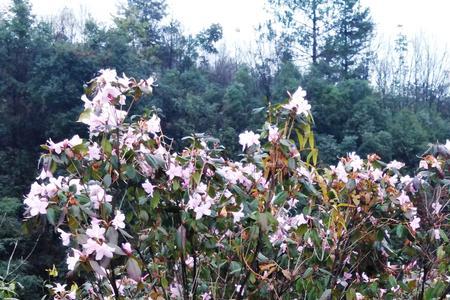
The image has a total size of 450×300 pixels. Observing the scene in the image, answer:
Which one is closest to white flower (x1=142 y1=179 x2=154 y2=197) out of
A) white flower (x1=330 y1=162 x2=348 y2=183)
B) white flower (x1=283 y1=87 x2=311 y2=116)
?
white flower (x1=283 y1=87 x2=311 y2=116)

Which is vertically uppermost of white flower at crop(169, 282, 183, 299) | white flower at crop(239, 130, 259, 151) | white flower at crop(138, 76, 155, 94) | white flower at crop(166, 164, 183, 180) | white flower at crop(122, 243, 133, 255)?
white flower at crop(138, 76, 155, 94)

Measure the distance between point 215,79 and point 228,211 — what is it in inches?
503

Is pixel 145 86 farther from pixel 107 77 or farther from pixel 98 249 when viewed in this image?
pixel 98 249

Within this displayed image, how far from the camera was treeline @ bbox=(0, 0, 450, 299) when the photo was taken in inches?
386

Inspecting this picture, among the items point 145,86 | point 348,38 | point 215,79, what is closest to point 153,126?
point 145,86

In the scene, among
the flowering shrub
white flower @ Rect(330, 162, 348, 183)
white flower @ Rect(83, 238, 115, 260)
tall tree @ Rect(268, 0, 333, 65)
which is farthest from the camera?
tall tree @ Rect(268, 0, 333, 65)

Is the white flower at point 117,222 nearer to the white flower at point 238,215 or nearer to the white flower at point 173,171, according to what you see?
the white flower at point 173,171

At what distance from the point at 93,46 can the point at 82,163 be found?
10.1 meters

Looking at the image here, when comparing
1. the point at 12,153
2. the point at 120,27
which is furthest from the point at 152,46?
the point at 12,153

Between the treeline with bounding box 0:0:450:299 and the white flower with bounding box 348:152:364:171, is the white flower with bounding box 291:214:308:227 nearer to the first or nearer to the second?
the white flower with bounding box 348:152:364:171

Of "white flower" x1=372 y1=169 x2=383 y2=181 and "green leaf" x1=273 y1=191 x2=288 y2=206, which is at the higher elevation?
"white flower" x1=372 y1=169 x2=383 y2=181

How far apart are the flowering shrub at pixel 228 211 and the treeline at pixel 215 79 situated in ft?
18.3

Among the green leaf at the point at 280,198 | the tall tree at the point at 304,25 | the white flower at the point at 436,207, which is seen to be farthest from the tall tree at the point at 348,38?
the green leaf at the point at 280,198

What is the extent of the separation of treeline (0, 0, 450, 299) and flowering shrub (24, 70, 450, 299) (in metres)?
5.57
